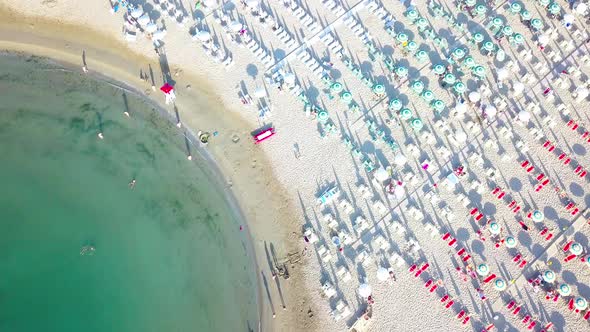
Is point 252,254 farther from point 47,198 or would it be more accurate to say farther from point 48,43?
point 48,43

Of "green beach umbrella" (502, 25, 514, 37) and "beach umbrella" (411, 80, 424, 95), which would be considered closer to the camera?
"beach umbrella" (411, 80, 424, 95)

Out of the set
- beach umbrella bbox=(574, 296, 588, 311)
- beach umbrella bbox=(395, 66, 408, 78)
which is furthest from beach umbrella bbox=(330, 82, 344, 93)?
beach umbrella bbox=(574, 296, 588, 311)

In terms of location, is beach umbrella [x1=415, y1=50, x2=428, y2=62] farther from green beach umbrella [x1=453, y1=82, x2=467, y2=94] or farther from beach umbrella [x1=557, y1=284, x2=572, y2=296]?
beach umbrella [x1=557, y1=284, x2=572, y2=296]

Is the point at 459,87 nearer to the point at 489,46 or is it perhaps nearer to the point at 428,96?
the point at 428,96

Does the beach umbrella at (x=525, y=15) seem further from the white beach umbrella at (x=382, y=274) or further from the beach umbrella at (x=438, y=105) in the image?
the white beach umbrella at (x=382, y=274)

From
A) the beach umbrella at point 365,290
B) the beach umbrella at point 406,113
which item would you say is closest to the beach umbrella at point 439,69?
the beach umbrella at point 406,113

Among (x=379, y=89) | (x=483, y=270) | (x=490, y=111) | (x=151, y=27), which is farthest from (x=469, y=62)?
(x=151, y=27)
